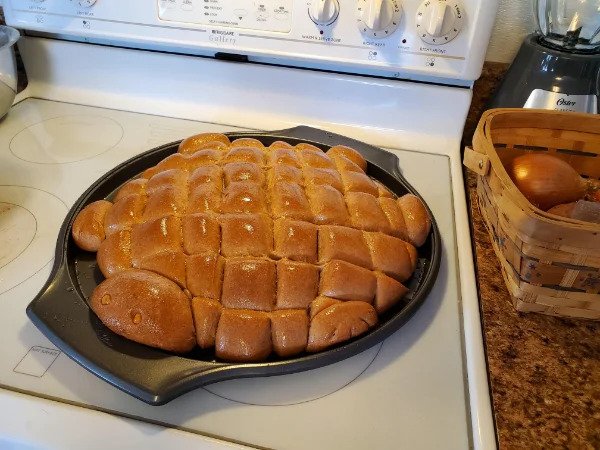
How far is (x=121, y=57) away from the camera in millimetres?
896

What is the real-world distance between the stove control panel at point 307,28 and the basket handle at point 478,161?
24cm

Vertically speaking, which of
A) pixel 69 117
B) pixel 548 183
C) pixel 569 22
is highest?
pixel 569 22

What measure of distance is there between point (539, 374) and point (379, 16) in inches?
20.7

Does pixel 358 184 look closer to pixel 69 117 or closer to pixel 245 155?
pixel 245 155

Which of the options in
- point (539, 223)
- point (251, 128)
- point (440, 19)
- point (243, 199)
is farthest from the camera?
point (251, 128)

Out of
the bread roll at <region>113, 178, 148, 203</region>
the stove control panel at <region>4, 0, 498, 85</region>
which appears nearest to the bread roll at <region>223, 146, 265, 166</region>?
the bread roll at <region>113, 178, 148, 203</region>

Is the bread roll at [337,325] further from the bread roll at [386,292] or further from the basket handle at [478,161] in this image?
the basket handle at [478,161]

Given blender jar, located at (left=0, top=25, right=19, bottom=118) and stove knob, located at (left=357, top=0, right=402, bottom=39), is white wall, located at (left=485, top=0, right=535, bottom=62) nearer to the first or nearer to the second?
stove knob, located at (left=357, top=0, right=402, bottom=39)

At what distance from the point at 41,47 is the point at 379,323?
2.81 ft

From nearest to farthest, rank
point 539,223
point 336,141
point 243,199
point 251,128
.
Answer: point 539,223 < point 243,199 < point 336,141 < point 251,128

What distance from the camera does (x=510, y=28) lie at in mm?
845

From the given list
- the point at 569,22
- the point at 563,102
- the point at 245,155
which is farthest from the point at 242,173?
the point at 569,22

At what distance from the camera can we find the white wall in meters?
0.83

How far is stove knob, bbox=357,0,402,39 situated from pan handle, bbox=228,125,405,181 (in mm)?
173
